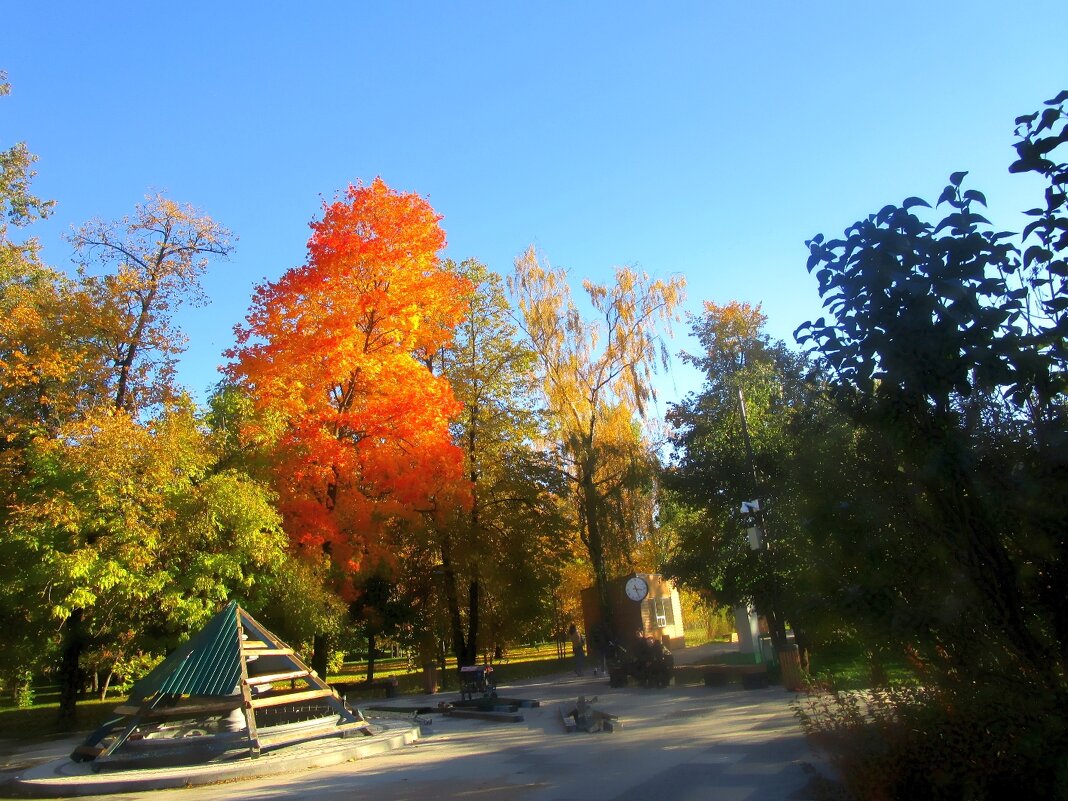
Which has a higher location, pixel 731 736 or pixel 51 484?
pixel 51 484

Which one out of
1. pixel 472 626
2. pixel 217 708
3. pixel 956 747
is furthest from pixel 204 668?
pixel 472 626

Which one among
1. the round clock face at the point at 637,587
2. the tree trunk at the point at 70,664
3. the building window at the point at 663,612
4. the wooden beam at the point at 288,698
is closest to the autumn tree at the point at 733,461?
the round clock face at the point at 637,587

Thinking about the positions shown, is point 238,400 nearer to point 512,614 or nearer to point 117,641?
point 117,641

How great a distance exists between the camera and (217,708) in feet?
43.7

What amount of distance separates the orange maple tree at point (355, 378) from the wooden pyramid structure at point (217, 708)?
292 inches

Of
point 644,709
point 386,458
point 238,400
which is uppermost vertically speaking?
point 238,400

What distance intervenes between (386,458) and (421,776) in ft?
43.4

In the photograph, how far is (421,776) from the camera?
1007cm

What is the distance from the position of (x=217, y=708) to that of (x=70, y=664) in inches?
401

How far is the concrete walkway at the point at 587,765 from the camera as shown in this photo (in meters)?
8.35

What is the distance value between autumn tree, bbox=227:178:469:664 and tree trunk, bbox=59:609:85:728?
18.9 feet

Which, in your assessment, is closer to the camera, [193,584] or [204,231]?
[193,584]

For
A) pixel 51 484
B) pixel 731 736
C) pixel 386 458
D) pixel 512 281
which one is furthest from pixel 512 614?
pixel 731 736

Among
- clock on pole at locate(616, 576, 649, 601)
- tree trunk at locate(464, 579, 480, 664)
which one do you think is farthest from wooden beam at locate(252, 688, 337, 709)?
tree trunk at locate(464, 579, 480, 664)
